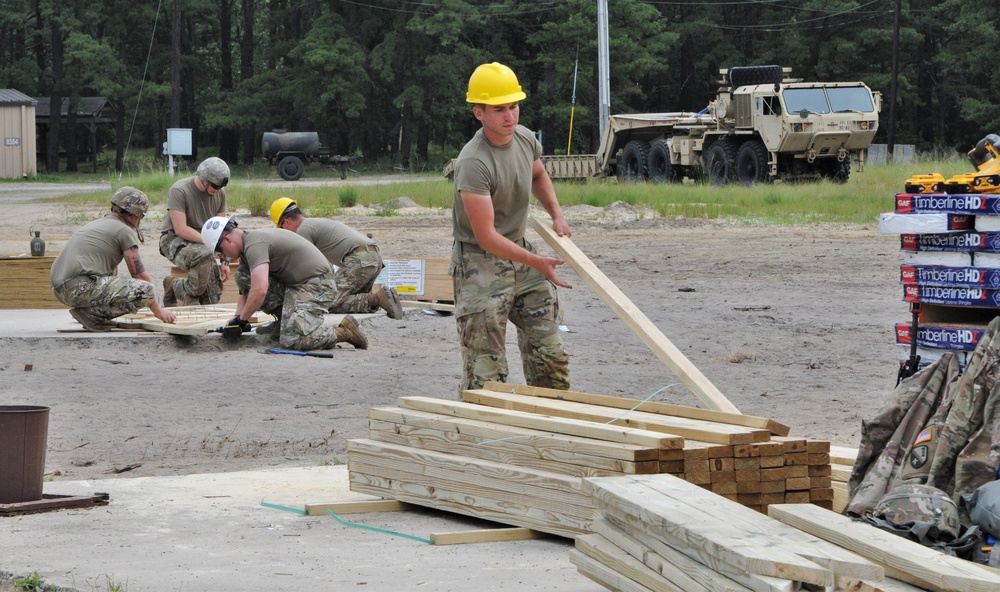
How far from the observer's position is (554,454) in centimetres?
507

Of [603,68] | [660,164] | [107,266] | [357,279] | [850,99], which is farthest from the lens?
[603,68]

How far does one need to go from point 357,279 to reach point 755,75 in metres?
22.7

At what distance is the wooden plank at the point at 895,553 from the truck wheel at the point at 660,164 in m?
29.4

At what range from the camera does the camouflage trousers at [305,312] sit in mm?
10523

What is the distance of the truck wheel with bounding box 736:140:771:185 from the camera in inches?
1189

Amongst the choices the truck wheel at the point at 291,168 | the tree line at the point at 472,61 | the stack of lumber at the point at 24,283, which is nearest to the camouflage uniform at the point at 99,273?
the stack of lumber at the point at 24,283

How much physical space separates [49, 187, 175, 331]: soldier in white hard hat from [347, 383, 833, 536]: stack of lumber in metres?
5.71

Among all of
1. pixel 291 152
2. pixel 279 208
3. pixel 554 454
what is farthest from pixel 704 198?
pixel 291 152

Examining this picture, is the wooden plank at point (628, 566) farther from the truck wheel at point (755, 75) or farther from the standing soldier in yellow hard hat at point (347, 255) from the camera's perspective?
the truck wheel at point (755, 75)

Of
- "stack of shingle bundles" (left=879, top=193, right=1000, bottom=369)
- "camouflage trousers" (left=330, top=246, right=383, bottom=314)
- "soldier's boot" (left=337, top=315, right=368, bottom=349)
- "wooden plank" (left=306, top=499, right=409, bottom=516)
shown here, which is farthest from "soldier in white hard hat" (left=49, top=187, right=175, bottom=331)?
"stack of shingle bundles" (left=879, top=193, right=1000, bottom=369)

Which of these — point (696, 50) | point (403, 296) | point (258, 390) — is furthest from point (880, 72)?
point (258, 390)

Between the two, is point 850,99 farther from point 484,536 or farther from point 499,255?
point 484,536

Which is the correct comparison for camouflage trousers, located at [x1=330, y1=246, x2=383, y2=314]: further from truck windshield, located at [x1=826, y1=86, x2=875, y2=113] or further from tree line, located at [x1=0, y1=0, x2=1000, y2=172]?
tree line, located at [x1=0, y1=0, x2=1000, y2=172]

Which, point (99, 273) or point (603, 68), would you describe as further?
point (603, 68)
